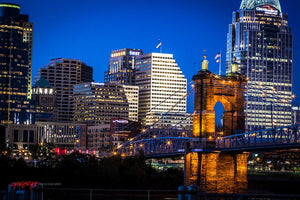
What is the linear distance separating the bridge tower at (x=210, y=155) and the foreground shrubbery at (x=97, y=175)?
18.0 meters

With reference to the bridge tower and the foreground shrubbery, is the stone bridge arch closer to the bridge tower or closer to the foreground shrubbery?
the bridge tower

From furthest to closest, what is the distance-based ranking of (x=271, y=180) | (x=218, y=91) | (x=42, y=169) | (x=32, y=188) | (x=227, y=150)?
(x=271, y=180) → (x=42, y=169) → (x=218, y=91) → (x=227, y=150) → (x=32, y=188)

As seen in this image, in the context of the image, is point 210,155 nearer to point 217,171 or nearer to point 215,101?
point 217,171

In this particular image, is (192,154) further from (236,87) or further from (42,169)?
(42,169)

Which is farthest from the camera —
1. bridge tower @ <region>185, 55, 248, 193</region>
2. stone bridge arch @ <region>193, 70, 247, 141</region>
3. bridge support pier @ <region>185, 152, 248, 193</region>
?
stone bridge arch @ <region>193, 70, 247, 141</region>

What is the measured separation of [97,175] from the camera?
101812mm

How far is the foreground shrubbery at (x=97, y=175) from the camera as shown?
322ft

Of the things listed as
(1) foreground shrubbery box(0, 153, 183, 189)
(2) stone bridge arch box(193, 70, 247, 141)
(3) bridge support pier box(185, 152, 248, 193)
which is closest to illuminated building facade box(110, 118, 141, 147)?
(1) foreground shrubbery box(0, 153, 183, 189)

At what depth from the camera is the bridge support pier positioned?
86.6m

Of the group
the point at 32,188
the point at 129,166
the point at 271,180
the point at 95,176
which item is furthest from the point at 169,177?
the point at 32,188

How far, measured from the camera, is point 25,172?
102 meters

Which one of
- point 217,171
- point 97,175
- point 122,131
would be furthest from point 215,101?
point 122,131

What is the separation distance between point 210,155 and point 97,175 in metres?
22.5

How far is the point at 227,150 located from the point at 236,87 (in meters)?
12.5
